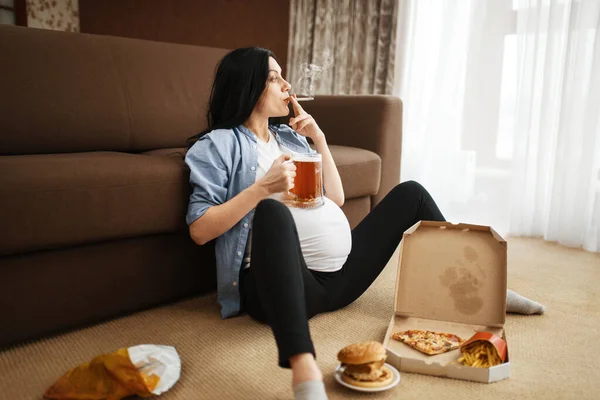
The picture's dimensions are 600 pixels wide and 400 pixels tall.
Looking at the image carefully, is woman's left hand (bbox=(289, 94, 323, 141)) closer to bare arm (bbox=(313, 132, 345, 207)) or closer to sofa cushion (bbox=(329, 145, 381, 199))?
bare arm (bbox=(313, 132, 345, 207))

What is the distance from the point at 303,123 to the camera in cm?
163

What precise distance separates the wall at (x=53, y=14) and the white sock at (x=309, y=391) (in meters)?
3.26

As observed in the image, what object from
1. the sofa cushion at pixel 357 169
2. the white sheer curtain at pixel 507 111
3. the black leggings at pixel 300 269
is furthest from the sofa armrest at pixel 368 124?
the black leggings at pixel 300 269

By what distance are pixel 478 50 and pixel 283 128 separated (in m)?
1.85

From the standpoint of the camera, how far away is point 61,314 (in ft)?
4.71

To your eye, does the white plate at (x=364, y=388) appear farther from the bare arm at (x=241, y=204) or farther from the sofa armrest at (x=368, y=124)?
the sofa armrest at (x=368, y=124)

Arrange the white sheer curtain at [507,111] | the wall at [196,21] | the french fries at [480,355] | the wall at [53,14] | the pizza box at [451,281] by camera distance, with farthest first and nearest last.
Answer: the wall at [196,21]
the wall at [53,14]
the white sheer curtain at [507,111]
the pizza box at [451,281]
the french fries at [480,355]

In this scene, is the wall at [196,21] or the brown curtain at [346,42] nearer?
the brown curtain at [346,42]

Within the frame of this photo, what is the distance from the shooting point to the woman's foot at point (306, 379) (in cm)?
104

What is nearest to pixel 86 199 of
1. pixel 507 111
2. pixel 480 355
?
pixel 480 355

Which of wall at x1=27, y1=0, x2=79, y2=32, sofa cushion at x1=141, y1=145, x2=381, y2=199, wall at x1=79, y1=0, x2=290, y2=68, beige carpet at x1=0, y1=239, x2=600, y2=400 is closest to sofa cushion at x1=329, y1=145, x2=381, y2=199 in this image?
sofa cushion at x1=141, y1=145, x2=381, y2=199

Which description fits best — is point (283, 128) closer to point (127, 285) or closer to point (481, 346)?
point (127, 285)

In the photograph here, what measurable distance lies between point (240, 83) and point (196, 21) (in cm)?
263

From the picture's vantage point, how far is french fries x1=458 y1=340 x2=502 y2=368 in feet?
4.16
